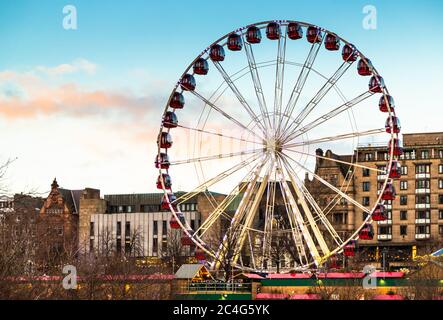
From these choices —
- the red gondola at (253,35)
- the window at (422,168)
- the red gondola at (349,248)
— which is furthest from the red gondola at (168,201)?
the window at (422,168)

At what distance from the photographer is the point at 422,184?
550 ft

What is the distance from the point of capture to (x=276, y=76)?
84125mm

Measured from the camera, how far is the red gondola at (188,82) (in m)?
87.1

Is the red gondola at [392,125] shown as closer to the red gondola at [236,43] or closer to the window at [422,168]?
the red gondola at [236,43]

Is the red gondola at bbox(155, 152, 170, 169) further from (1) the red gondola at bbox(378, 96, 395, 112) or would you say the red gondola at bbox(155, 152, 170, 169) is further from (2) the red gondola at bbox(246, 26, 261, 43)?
(1) the red gondola at bbox(378, 96, 395, 112)

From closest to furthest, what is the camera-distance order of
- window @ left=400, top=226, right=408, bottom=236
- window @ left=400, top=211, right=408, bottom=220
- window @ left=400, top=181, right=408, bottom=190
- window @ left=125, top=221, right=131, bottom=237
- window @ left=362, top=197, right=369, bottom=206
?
window @ left=400, top=226, right=408, bottom=236
window @ left=400, top=211, right=408, bottom=220
window @ left=400, top=181, right=408, bottom=190
window @ left=362, top=197, right=369, bottom=206
window @ left=125, top=221, right=131, bottom=237

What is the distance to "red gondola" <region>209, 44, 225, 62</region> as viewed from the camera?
3388 inches

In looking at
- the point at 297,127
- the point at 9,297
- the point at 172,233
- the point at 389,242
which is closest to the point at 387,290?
the point at 297,127

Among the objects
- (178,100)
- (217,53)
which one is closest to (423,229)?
(178,100)

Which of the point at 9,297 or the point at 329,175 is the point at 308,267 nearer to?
the point at 9,297

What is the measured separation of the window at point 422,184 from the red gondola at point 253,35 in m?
87.7

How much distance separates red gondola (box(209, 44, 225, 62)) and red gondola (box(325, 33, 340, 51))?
858 cm

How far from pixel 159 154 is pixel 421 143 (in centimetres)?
8909

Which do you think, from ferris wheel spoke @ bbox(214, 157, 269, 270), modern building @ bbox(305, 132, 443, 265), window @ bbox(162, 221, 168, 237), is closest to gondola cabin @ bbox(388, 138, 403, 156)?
ferris wheel spoke @ bbox(214, 157, 269, 270)
